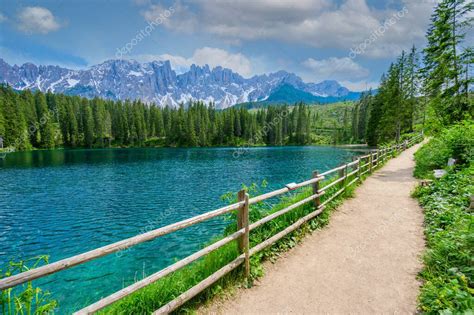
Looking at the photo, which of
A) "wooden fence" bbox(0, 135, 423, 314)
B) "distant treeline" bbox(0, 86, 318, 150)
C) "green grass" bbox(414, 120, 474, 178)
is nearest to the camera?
"wooden fence" bbox(0, 135, 423, 314)

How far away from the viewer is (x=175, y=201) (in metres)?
21.2

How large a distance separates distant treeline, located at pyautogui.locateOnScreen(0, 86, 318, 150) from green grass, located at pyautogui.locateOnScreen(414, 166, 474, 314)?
109 metres

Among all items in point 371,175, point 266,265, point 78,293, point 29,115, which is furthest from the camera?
point 29,115

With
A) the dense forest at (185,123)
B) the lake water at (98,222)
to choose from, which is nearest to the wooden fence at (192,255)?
the lake water at (98,222)

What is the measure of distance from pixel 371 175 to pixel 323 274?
1519 centimetres

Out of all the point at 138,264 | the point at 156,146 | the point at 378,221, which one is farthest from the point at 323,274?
the point at 156,146

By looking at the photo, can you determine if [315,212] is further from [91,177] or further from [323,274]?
[91,177]

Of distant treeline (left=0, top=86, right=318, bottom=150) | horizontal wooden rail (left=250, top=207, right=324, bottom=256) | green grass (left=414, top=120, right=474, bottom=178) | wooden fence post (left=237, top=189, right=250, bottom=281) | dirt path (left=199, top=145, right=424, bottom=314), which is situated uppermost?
distant treeline (left=0, top=86, right=318, bottom=150)

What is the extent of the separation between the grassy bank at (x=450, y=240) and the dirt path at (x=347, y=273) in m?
0.39

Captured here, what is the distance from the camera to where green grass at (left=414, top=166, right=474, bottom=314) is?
4156mm

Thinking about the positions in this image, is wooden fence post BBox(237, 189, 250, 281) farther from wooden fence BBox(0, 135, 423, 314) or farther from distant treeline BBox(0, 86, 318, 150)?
distant treeline BBox(0, 86, 318, 150)

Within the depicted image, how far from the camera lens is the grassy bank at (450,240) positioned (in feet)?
13.9

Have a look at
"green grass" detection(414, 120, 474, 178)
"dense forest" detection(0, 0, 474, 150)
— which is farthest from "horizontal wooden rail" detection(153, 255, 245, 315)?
"dense forest" detection(0, 0, 474, 150)

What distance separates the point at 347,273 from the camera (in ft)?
19.8
